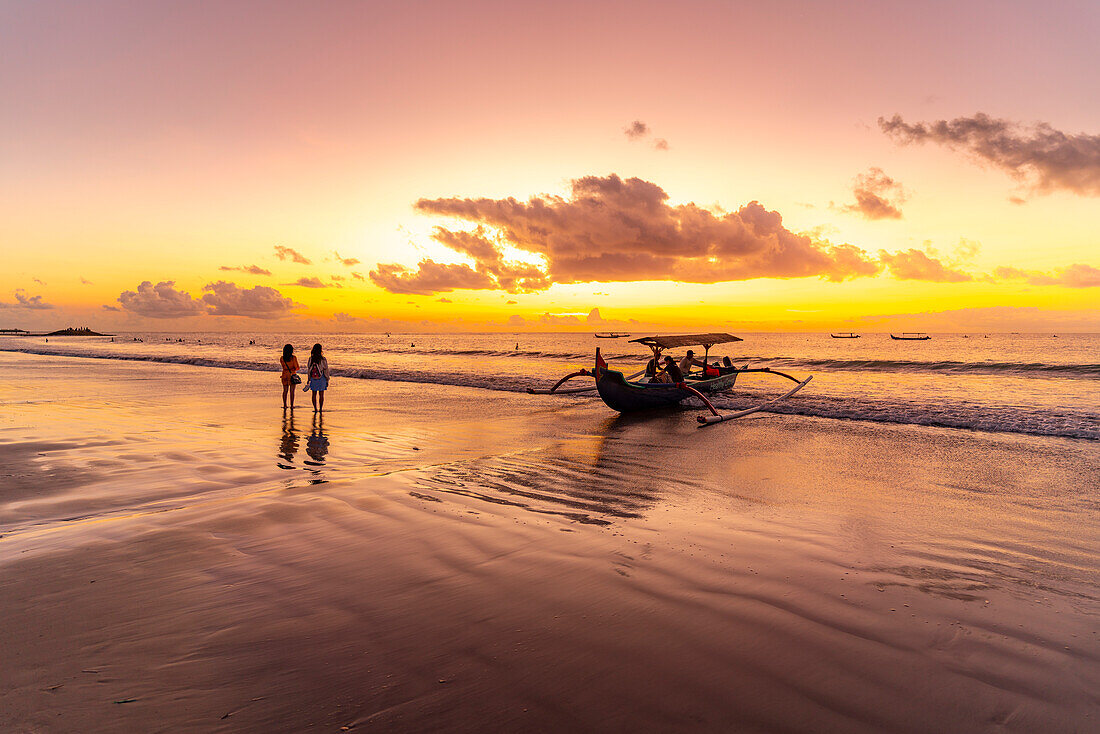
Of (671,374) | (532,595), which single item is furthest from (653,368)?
(532,595)

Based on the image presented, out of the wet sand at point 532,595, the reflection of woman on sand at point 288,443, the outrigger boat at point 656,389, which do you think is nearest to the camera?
the wet sand at point 532,595

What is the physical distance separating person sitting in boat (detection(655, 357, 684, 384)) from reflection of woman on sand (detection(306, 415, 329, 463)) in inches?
524

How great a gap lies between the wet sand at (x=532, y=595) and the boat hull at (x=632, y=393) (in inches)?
305

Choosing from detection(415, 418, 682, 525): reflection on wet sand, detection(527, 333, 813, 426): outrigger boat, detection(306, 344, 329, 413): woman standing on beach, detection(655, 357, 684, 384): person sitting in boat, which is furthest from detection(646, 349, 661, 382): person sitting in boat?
detection(306, 344, 329, 413): woman standing on beach

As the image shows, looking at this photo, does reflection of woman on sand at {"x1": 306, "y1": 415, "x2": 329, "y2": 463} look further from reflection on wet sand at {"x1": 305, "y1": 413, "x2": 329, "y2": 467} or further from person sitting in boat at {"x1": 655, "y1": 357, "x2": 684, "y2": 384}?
person sitting in boat at {"x1": 655, "y1": 357, "x2": 684, "y2": 384}

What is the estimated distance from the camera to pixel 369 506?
24.2 feet

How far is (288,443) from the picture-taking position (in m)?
11.9

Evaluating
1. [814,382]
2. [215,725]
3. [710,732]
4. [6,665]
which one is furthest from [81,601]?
[814,382]

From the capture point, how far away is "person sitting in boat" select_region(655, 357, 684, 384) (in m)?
21.3

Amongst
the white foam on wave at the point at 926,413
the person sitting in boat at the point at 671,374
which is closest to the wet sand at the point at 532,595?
the white foam on wave at the point at 926,413

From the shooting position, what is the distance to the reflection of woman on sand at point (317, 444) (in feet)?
35.1

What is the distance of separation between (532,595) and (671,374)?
1788 cm

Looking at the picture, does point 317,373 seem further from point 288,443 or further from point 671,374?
point 671,374

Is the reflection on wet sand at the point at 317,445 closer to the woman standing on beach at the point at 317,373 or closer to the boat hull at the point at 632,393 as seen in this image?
the woman standing on beach at the point at 317,373
